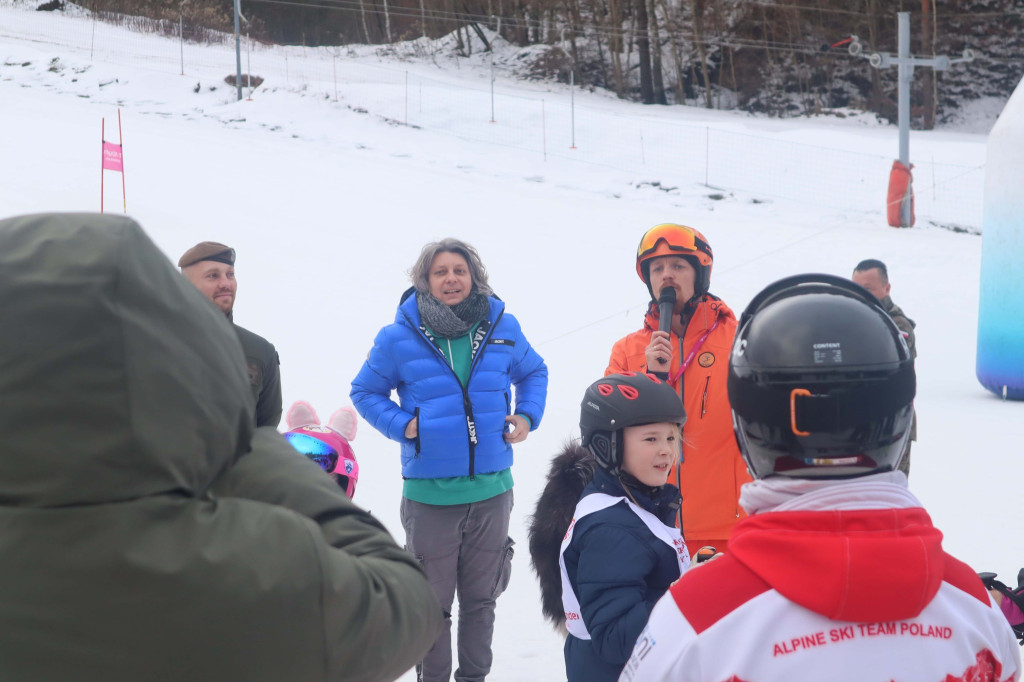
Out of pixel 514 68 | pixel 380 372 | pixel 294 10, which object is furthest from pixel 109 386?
pixel 294 10

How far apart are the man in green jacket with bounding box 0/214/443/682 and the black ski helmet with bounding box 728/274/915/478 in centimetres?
59

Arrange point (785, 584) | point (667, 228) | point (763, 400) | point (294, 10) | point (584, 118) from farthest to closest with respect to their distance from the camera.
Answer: point (294, 10), point (584, 118), point (667, 228), point (763, 400), point (785, 584)

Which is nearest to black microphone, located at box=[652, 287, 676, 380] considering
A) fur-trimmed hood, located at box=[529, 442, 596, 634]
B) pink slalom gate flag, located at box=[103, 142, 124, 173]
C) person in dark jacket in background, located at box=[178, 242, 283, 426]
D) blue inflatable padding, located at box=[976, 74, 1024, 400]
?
fur-trimmed hood, located at box=[529, 442, 596, 634]

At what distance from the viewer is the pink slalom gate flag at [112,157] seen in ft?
41.2

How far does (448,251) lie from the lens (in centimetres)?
387

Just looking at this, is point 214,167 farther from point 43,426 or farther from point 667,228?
point 43,426

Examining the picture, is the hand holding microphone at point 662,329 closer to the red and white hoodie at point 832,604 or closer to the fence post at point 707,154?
the red and white hoodie at point 832,604

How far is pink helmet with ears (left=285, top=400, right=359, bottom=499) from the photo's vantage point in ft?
9.23

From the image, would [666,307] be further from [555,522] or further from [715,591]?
[715,591]

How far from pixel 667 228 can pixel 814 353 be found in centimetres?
211

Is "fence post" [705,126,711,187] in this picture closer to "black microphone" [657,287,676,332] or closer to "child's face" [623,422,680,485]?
"black microphone" [657,287,676,332]

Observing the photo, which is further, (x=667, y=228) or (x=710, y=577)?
(x=667, y=228)

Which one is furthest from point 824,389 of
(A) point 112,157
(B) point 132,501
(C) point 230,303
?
(A) point 112,157

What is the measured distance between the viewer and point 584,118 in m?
22.1
